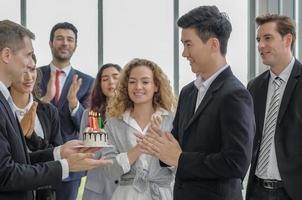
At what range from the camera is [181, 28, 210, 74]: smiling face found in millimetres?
2316

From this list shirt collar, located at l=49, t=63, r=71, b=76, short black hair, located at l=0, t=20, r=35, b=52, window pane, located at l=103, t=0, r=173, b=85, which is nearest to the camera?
short black hair, located at l=0, t=20, r=35, b=52

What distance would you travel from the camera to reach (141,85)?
3188mm

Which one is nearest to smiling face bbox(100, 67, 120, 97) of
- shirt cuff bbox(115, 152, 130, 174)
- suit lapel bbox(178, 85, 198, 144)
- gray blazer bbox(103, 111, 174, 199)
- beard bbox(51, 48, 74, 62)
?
beard bbox(51, 48, 74, 62)

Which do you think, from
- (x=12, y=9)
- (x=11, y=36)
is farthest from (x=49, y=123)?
(x=12, y=9)

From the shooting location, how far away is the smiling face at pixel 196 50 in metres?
2.32

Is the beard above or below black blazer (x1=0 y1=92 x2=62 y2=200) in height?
above

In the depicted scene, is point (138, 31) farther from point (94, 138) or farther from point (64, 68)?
point (94, 138)

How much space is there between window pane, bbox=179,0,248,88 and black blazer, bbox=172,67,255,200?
284 centimetres

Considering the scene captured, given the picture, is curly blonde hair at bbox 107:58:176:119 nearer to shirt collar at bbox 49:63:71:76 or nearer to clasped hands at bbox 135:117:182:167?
clasped hands at bbox 135:117:182:167

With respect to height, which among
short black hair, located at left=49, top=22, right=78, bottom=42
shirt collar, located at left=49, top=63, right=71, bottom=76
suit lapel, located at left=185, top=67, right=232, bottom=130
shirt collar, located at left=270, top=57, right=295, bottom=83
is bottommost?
suit lapel, located at left=185, top=67, right=232, bottom=130

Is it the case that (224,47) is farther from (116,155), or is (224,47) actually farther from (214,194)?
(116,155)

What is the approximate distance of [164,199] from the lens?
291 cm

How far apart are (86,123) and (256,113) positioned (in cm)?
127

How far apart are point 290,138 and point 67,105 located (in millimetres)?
1901
